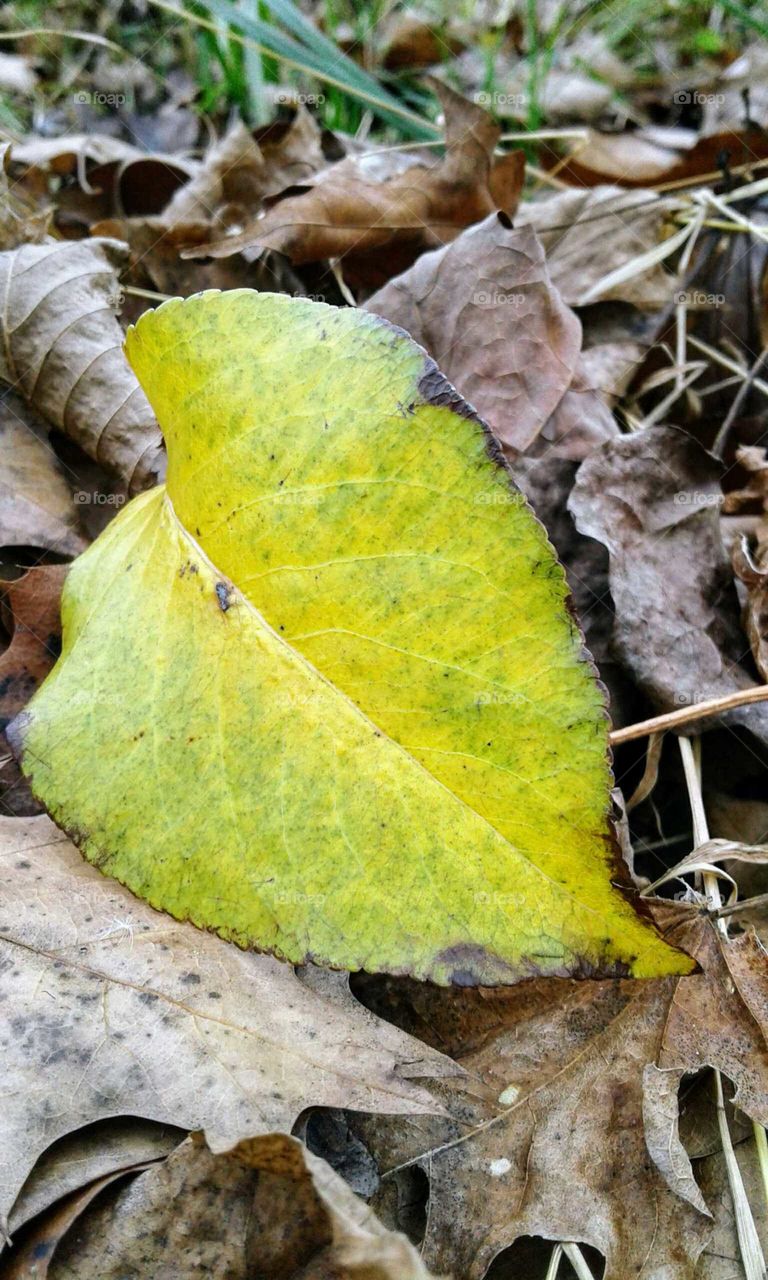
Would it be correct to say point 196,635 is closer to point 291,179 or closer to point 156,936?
point 156,936

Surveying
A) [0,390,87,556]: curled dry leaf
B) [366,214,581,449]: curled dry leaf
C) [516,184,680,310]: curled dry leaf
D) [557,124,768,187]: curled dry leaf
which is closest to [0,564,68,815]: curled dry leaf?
[0,390,87,556]: curled dry leaf

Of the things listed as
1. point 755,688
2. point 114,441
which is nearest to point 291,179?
point 114,441

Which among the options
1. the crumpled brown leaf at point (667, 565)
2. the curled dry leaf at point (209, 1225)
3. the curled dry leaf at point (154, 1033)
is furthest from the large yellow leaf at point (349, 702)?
the crumpled brown leaf at point (667, 565)

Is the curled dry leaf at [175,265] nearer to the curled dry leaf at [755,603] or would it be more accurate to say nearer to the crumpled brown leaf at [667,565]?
the crumpled brown leaf at [667,565]

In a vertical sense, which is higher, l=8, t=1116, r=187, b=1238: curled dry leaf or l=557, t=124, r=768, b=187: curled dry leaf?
l=557, t=124, r=768, b=187: curled dry leaf

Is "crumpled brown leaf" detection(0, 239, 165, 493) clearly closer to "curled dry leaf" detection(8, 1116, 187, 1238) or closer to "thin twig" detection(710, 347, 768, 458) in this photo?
"curled dry leaf" detection(8, 1116, 187, 1238)

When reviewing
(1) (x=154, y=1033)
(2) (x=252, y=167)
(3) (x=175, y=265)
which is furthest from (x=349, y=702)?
(2) (x=252, y=167)
